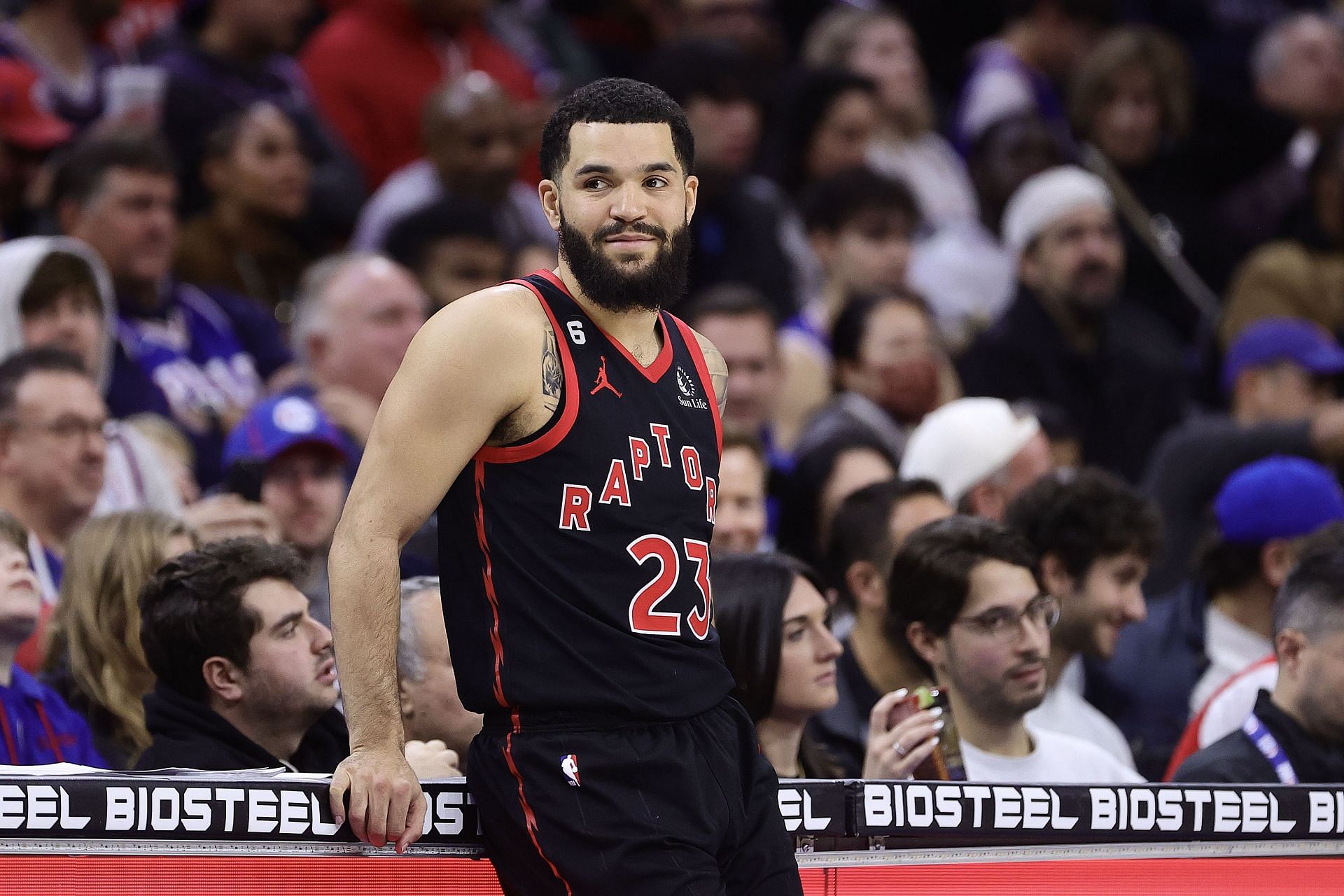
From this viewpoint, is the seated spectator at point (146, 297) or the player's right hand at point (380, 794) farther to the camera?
the seated spectator at point (146, 297)

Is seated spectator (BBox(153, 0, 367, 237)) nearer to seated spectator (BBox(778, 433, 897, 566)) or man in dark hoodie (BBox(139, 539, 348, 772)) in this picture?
seated spectator (BBox(778, 433, 897, 566))

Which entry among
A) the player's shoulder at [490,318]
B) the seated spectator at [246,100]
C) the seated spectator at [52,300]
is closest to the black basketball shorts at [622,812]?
the player's shoulder at [490,318]

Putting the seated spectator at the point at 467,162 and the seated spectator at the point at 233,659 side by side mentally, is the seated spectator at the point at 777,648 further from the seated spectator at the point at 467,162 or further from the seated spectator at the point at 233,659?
the seated spectator at the point at 467,162

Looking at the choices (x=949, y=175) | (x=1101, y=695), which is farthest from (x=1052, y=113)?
(x=1101, y=695)

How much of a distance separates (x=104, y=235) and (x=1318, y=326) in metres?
5.75

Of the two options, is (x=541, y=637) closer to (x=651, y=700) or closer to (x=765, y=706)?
(x=651, y=700)

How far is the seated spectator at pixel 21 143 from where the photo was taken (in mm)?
7742

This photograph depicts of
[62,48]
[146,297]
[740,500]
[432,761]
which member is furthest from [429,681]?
[62,48]

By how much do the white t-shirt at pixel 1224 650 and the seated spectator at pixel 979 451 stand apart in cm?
87

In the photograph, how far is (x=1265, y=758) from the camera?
14.1ft

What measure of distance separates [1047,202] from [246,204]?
3.77 meters

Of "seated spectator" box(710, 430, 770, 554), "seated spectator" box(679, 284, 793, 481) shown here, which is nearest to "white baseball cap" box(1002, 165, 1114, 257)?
"seated spectator" box(679, 284, 793, 481)

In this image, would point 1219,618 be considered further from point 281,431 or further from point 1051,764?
point 281,431

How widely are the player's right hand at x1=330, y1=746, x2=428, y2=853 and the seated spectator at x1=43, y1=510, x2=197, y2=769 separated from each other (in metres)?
1.70
